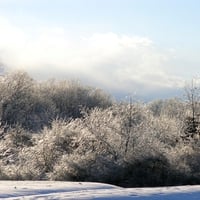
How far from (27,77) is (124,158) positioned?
Answer: 39.7 metres

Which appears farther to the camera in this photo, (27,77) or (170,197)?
(27,77)

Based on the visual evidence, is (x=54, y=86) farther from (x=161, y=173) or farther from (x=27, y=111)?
(x=161, y=173)

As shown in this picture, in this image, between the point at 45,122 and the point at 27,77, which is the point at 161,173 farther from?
the point at 27,77

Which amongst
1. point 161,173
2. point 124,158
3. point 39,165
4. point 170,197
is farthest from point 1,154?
point 170,197

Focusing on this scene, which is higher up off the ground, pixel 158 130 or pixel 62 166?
pixel 158 130

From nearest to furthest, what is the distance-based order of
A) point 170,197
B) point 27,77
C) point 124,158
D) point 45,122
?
point 170,197 < point 124,158 < point 45,122 < point 27,77

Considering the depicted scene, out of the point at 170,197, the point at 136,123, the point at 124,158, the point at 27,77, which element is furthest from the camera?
the point at 27,77

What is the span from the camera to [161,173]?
32031mm

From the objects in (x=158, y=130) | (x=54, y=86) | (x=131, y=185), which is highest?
(x=54, y=86)

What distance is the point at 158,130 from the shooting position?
3941cm

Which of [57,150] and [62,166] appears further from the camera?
[57,150]

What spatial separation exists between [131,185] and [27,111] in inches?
1405

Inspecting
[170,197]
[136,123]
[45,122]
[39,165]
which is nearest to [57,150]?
[39,165]

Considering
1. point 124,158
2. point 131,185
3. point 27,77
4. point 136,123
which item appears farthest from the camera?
point 27,77
